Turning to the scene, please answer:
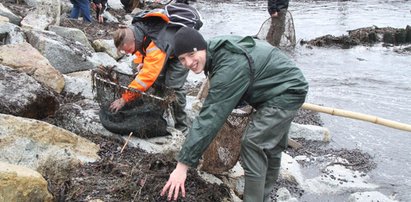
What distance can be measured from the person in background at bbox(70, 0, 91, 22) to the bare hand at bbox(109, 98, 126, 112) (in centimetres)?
706

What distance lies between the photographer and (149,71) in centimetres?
416

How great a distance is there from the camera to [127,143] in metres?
4.38

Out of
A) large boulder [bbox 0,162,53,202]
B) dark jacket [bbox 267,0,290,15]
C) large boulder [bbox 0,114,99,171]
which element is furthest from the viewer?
dark jacket [bbox 267,0,290,15]

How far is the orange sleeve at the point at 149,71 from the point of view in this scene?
416cm

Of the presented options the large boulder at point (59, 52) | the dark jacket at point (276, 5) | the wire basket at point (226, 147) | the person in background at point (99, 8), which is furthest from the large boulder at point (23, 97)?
the dark jacket at point (276, 5)

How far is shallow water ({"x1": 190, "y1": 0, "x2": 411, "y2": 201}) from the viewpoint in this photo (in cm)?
624

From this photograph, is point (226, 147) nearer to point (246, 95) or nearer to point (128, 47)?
point (246, 95)

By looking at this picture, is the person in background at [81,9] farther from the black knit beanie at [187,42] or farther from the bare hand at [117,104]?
the black knit beanie at [187,42]

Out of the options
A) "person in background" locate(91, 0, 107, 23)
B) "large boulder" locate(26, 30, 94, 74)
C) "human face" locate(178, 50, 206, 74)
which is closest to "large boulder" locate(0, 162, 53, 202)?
"human face" locate(178, 50, 206, 74)

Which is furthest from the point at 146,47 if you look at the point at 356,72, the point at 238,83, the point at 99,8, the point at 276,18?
the point at 99,8

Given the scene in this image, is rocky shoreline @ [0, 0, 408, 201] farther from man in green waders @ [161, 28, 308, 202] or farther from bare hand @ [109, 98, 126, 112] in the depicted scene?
man in green waders @ [161, 28, 308, 202]

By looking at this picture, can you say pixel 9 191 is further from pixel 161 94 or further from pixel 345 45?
pixel 345 45

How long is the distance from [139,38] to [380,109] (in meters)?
5.38

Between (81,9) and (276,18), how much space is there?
499 cm
